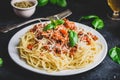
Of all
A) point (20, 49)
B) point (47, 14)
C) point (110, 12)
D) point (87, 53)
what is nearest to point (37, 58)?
point (20, 49)

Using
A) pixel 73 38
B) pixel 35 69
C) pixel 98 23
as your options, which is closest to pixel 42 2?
pixel 98 23

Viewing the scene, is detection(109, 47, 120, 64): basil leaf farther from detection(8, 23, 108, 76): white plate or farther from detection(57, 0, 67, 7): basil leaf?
detection(57, 0, 67, 7): basil leaf

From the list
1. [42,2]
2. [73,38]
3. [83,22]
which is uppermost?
[73,38]

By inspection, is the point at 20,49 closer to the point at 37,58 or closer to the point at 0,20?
the point at 37,58

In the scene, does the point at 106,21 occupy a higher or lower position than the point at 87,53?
lower

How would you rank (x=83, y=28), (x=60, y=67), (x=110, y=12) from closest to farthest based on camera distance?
(x=60, y=67) → (x=83, y=28) → (x=110, y=12)

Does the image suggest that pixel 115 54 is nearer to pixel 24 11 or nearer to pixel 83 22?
pixel 83 22

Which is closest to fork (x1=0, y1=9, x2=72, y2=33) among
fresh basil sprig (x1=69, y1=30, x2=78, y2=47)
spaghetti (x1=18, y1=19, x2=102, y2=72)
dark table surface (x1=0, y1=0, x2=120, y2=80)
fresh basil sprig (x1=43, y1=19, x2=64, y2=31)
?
dark table surface (x1=0, y1=0, x2=120, y2=80)
